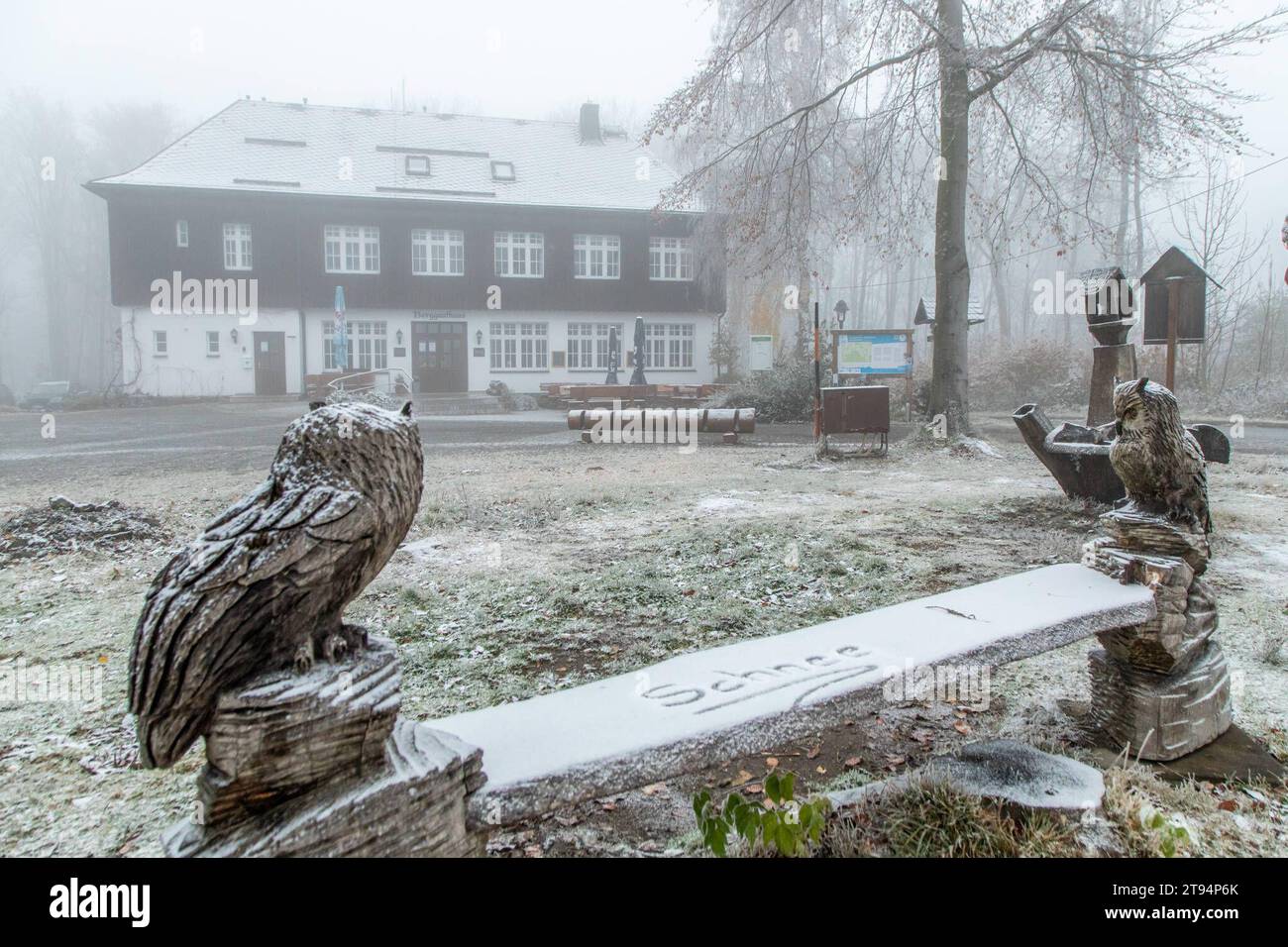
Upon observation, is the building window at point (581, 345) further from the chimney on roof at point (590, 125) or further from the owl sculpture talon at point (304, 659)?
the owl sculpture talon at point (304, 659)

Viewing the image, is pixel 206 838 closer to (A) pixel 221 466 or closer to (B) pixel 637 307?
(A) pixel 221 466

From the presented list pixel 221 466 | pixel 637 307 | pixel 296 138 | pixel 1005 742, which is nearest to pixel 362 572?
pixel 1005 742

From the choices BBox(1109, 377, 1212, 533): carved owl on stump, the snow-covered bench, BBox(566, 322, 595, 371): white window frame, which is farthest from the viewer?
BBox(566, 322, 595, 371): white window frame

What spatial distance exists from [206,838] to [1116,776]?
8.81ft

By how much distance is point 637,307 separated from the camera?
102ft

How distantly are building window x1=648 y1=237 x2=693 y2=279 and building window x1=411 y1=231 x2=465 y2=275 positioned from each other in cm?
688

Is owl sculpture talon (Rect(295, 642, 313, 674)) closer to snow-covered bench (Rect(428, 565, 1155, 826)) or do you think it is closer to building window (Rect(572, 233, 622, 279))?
snow-covered bench (Rect(428, 565, 1155, 826))

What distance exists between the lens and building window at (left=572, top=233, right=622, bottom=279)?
3066 cm

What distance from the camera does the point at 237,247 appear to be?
1101 inches

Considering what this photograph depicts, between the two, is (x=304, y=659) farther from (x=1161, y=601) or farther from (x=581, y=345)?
(x=581, y=345)

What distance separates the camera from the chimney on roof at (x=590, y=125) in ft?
109

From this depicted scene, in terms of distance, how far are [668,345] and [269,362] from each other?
45.5ft

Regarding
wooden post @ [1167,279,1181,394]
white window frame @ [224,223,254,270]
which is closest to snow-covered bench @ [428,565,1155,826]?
wooden post @ [1167,279,1181,394]

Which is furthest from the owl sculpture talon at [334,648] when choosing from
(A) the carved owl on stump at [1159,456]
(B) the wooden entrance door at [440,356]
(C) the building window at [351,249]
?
(C) the building window at [351,249]
